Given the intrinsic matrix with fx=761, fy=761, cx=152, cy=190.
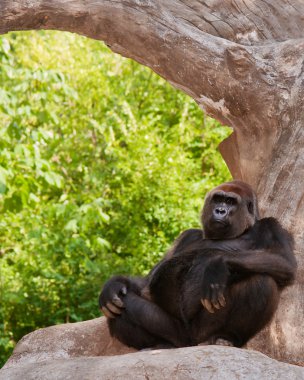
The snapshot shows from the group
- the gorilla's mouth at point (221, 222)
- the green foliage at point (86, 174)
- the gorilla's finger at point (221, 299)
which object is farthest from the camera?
the green foliage at point (86, 174)

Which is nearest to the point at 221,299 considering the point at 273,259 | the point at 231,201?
the point at 273,259

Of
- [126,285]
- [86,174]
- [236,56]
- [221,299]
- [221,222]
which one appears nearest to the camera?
[221,299]

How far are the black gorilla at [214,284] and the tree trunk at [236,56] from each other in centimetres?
39

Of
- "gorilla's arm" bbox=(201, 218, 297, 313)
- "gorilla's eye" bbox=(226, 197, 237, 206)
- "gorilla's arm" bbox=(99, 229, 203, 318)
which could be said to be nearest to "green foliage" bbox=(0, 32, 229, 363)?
"gorilla's arm" bbox=(99, 229, 203, 318)

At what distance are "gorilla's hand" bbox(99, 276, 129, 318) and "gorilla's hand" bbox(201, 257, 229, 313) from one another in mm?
557

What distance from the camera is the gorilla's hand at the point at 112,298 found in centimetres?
392

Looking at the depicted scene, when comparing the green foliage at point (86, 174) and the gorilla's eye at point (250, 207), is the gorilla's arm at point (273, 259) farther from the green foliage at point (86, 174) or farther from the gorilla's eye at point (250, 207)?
the green foliage at point (86, 174)

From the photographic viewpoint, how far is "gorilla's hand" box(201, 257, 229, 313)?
3.49 m

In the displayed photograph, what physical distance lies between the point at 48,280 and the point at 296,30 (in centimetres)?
433

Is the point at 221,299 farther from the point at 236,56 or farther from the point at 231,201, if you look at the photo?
the point at 236,56

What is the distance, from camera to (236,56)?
14.3ft

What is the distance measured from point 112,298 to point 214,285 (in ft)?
2.13

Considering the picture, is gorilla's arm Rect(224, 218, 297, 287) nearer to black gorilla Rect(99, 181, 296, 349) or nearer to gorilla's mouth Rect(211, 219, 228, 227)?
black gorilla Rect(99, 181, 296, 349)

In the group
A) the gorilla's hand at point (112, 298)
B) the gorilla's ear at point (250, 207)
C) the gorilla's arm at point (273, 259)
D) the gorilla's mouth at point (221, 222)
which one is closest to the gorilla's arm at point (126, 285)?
the gorilla's hand at point (112, 298)
